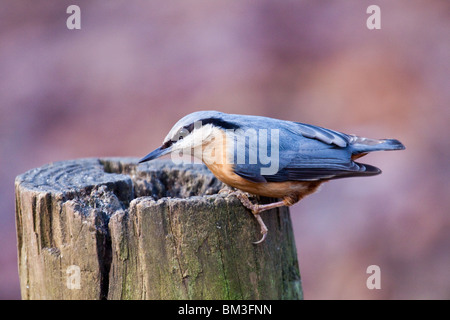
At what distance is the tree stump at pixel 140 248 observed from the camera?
8.91 ft

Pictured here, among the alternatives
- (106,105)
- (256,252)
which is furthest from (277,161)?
(106,105)

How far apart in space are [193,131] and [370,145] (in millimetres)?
1280

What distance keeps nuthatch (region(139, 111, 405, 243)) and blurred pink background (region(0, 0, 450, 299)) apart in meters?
3.00

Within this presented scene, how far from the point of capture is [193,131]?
3.27 meters

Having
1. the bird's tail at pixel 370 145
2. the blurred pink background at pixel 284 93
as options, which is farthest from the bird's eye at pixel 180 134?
the blurred pink background at pixel 284 93

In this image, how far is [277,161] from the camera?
132 inches

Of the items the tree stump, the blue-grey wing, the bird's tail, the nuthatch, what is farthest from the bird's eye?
the bird's tail

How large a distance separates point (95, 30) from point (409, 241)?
697 cm

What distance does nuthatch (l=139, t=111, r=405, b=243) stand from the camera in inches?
129

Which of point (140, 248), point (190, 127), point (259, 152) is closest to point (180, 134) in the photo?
point (190, 127)

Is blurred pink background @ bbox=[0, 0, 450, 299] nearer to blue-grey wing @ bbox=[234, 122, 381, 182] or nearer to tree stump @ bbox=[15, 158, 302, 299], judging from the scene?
blue-grey wing @ bbox=[234, 122, 381, 182]

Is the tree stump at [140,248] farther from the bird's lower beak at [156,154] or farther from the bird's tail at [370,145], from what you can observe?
the bird's tail at [370,145]
